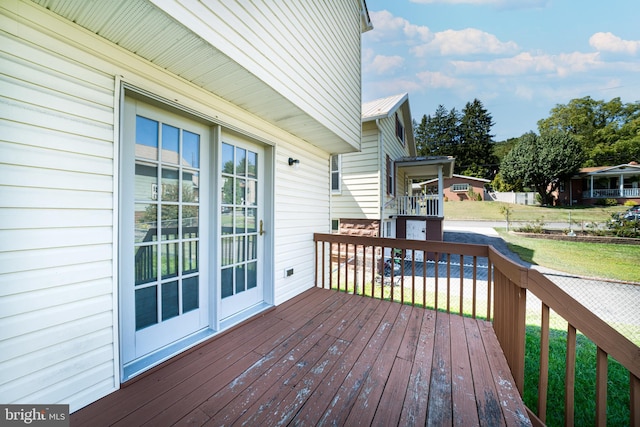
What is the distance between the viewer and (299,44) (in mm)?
2537

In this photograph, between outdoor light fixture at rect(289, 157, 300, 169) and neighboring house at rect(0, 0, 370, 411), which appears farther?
outdoor light fixture at rect(289, 157, 300, 169)

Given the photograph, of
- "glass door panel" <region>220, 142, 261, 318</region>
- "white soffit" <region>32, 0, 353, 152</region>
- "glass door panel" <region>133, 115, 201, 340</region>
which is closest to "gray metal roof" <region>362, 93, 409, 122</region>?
"white soffit" <region>32, 0, 353, 152</region>

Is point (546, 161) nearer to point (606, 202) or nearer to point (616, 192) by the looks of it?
point (606, 202)

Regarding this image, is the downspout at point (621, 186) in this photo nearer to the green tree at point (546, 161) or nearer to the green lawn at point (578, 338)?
the green tree at point (546, 161)

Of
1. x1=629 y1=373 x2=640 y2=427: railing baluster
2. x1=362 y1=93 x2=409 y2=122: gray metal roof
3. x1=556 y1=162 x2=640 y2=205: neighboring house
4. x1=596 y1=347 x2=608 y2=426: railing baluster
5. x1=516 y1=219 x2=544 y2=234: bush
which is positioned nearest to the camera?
x1=629 y1=373 x2=640 y2=427: railing baluster

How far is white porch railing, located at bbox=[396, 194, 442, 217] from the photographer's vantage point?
28.2 feet

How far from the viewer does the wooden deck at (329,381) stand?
55.4 inches

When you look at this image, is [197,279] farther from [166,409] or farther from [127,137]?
[127,137]

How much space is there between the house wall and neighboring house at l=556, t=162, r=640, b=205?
737 inches

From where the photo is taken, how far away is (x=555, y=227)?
10.3m

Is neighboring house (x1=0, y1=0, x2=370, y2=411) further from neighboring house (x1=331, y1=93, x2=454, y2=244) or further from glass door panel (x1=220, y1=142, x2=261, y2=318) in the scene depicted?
neighboring house (x1=331, y1=93, x2=454, y2=244)

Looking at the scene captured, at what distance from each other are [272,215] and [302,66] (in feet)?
5.77

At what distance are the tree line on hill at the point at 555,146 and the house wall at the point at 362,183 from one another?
17.6 metres

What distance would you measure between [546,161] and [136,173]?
76.2 ft
